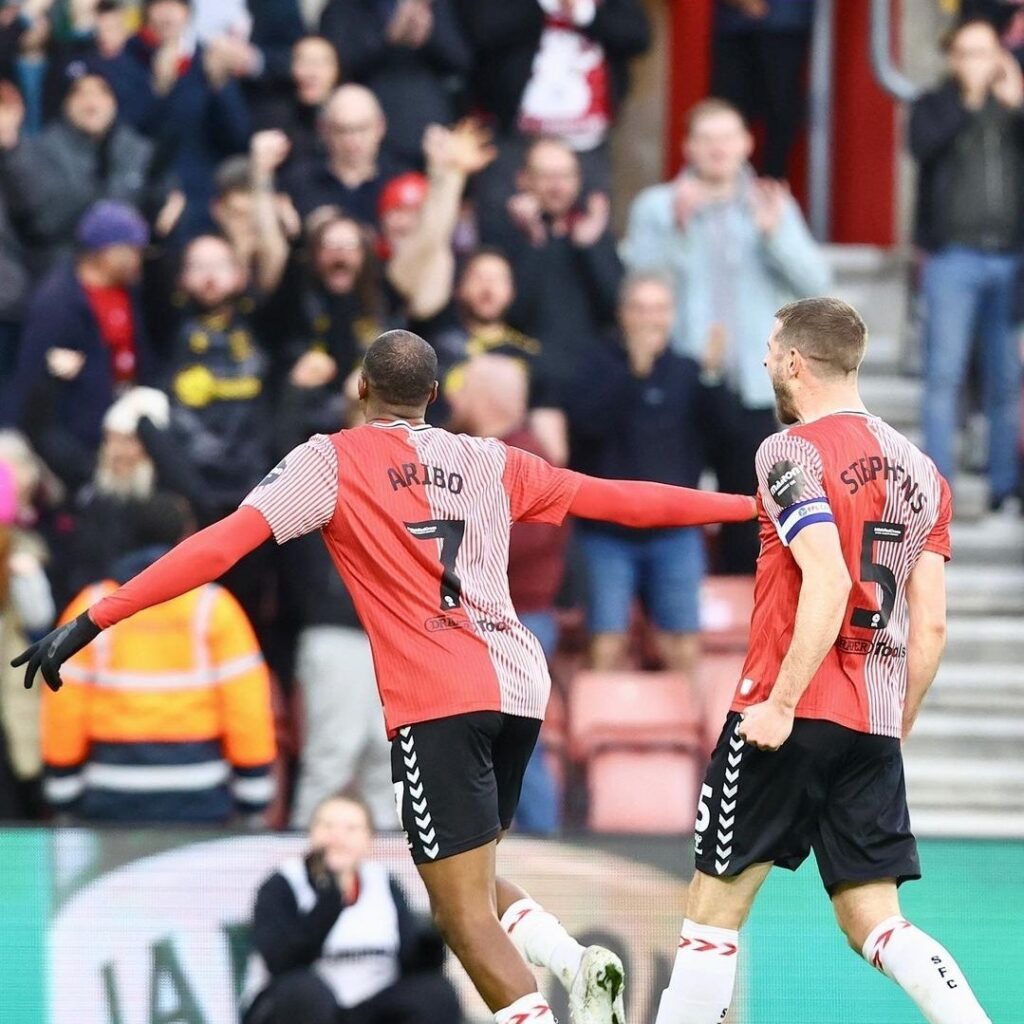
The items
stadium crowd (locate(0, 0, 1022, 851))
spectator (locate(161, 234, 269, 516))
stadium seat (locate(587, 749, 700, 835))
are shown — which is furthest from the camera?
spectator (locate(161, 234, 269, 516))

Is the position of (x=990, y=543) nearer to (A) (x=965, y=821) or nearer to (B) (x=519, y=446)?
(A) (x=965, y=821)

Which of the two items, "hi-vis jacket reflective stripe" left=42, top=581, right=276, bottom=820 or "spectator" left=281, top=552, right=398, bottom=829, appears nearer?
"hi-vis jacket reflective stripe" left=42, top=581, right=276, bottom=820

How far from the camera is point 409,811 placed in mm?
5625

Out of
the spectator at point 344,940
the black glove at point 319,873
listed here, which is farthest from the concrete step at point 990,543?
the black glove at point 319,873

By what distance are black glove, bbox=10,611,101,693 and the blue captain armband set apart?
165 cm

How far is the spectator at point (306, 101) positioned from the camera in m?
10.3

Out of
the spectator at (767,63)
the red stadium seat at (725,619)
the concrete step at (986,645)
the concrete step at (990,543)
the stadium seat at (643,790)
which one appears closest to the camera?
the stadium seat at (643,790)

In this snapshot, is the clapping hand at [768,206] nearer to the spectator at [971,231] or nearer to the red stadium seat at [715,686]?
the spectator at [971,231]

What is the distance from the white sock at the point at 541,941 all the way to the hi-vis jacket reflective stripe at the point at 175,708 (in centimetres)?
222

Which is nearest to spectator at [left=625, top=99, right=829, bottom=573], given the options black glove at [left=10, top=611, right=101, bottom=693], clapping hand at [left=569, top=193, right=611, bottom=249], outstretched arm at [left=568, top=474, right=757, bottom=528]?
clapping hand at [left=569, top=193, right=611, bottom=249]

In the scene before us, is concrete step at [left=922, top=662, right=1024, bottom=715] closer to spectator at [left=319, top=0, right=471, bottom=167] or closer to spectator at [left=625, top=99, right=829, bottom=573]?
spectator at [left=625, top=99, right=829, bottom=573]

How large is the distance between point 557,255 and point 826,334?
423 cm

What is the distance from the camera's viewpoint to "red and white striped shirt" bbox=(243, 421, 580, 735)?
220 inches

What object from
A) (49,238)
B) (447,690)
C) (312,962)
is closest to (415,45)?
(49,238)
